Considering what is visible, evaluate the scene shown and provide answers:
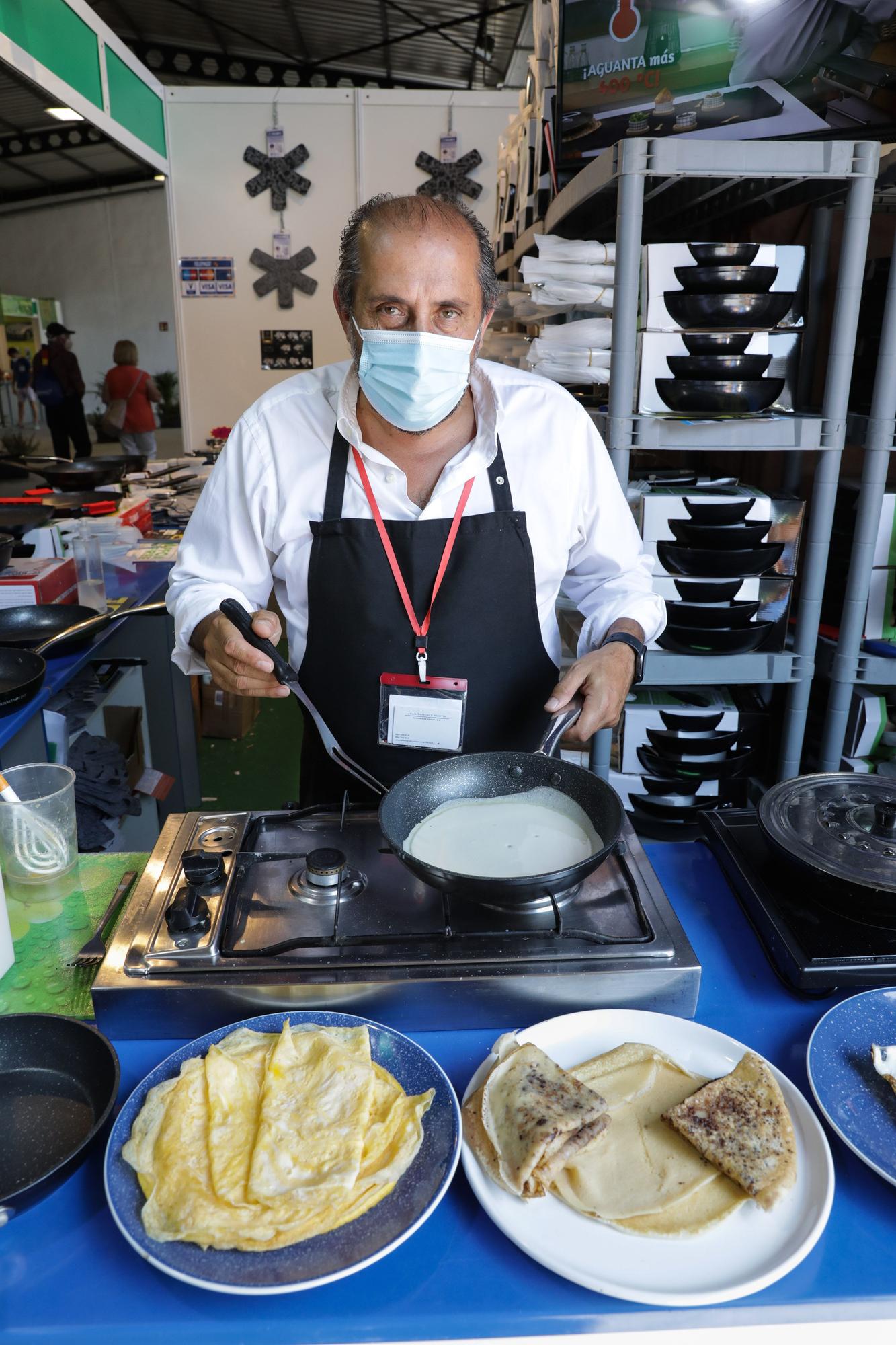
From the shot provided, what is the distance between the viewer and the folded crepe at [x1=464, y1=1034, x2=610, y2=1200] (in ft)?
2.63

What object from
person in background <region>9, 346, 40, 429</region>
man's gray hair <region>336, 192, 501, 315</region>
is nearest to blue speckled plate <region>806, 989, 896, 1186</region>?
man's gray hair <region>336, 192, 501, 315</region>

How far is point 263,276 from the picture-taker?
7.29 m

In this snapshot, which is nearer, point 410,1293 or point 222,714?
point 410,1293

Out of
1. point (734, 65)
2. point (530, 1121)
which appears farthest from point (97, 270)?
point (530, 1121)

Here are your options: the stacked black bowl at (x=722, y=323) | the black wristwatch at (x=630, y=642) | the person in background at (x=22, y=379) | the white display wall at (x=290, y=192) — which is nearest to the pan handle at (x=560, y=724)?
the black wristwatch at (x=630, y=642)

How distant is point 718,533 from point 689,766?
0.67 m

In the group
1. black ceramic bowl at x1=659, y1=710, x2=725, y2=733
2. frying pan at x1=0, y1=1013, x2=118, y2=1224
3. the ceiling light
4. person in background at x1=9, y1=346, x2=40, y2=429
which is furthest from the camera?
person in background at x1=9, y1=346, x2=40, y2=429

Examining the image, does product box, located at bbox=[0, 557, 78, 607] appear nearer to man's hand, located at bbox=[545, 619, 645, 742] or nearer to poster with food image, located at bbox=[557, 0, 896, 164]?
man's hand, located at bbox=[545, 619, 645, 742]

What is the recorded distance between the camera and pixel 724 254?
205 centimetres

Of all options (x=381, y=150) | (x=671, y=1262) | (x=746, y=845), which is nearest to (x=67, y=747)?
(x=746, y=845)

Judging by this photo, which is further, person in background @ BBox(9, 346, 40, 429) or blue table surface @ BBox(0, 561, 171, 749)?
person in background @ BBox(9, 346, 40, 429)

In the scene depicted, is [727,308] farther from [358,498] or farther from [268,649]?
[268,649]

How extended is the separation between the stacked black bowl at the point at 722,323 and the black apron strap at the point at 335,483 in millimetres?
882

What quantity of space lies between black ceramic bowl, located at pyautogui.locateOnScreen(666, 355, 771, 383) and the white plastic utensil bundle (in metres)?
1.70
